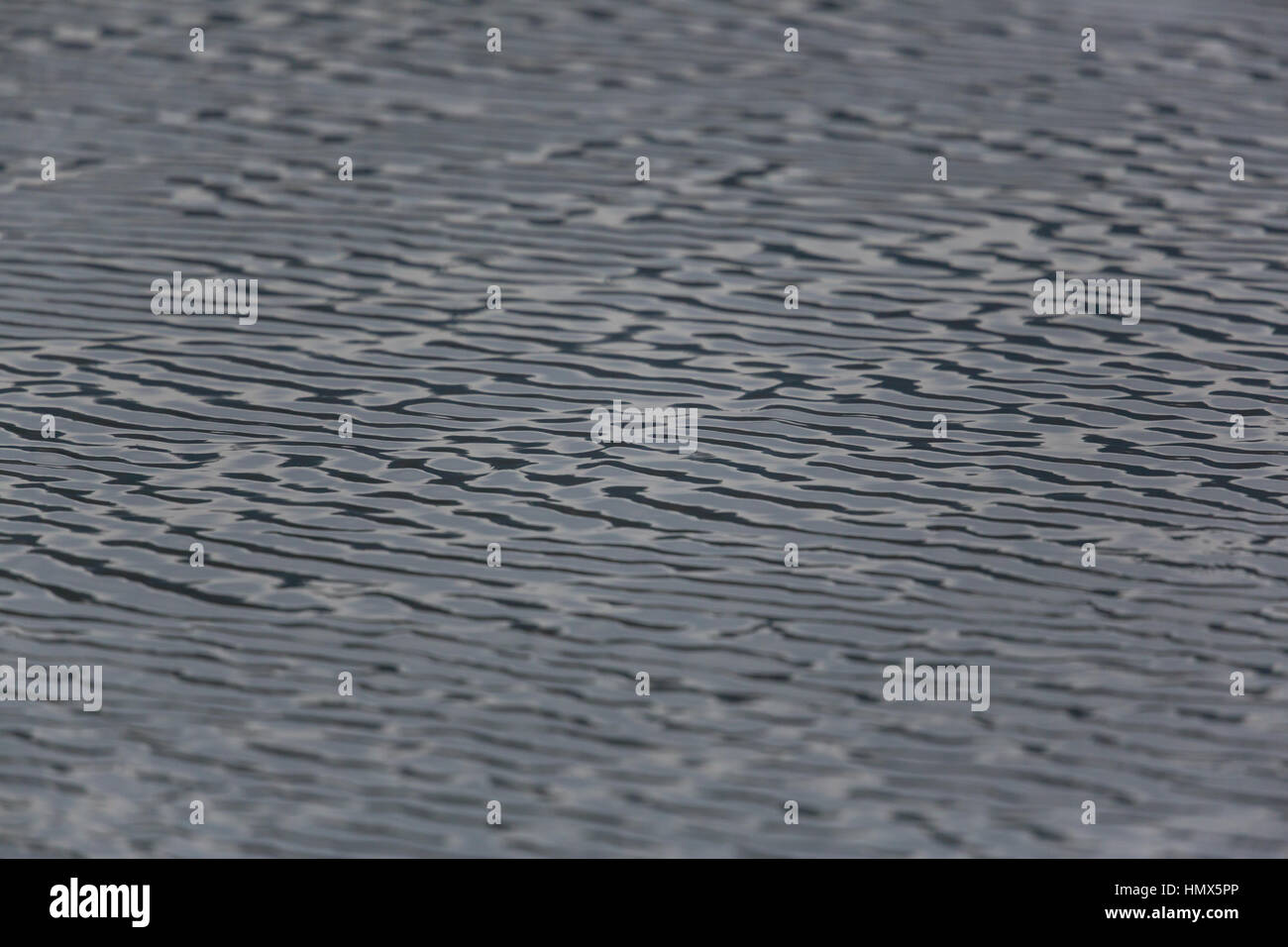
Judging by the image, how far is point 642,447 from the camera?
17.4m

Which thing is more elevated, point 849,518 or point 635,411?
point 635,411

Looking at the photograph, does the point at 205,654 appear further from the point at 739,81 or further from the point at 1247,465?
the point at 739,81

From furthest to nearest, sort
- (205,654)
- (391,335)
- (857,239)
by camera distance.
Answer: (857,239) < (391,335) < (205,654)

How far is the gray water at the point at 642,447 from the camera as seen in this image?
12.3 metres

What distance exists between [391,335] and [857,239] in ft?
19.1

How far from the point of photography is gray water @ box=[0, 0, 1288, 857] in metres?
12.3

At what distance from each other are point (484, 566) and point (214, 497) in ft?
8.98
